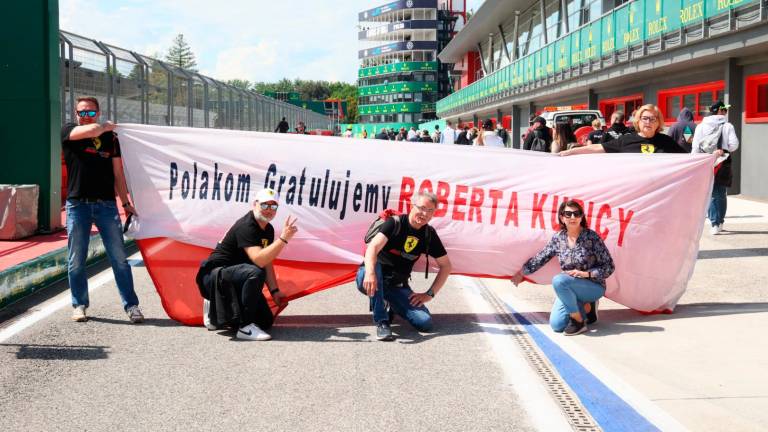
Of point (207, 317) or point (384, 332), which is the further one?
point (207, 317)

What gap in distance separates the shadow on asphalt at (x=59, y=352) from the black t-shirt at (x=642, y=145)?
4.97 meters

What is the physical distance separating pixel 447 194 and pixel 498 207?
485 millimetres

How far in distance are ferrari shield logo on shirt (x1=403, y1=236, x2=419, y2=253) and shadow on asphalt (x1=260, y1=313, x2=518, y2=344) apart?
2.23ft

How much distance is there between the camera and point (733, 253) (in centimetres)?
1177

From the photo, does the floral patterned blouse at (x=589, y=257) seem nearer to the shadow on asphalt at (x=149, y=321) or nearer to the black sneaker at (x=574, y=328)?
the black sneaker at (x=574, y=328)

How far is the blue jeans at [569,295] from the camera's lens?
7.09 metres

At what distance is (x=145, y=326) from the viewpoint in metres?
7.32

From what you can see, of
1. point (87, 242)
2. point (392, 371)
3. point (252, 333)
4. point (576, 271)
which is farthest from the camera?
point (87, 242)

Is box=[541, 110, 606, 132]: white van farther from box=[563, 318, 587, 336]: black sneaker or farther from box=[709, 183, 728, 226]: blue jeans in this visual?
box=[563, 318, 587, 336]: black sneaker

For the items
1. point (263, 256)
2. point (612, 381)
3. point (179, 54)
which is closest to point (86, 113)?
point (263, 256)

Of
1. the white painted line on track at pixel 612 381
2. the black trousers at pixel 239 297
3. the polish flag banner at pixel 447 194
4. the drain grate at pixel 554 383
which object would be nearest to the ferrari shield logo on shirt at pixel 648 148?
the polish flag banner at pixel 447 194

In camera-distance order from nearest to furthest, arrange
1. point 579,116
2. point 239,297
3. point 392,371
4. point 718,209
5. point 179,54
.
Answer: point 392,371 < point 239,297 < point 718,209 < point 579,116 < point 179,54

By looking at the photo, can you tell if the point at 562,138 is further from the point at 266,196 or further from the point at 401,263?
the point at 266,196

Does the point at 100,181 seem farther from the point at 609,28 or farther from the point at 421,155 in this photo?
the point at 609,28
